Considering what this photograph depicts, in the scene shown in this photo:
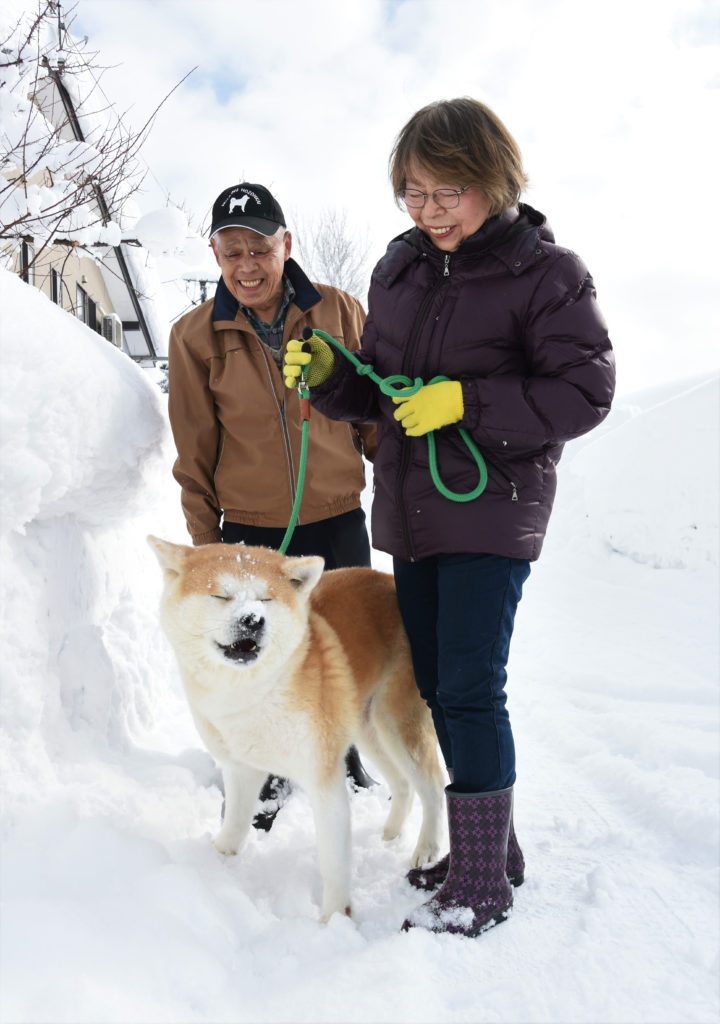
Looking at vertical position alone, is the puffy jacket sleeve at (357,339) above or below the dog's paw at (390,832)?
above

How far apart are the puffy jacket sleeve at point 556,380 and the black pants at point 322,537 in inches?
43.9

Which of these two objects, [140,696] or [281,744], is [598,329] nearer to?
[281,744]

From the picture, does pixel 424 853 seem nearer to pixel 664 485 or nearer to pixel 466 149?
pixel 466 149

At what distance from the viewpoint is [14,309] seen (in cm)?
231

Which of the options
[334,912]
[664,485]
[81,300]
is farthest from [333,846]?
[81,300]

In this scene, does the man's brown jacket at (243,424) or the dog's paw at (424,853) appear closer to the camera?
the dog's paw at (424,853)

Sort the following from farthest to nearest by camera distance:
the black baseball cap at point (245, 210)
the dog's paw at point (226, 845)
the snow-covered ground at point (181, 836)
A: the black baseball cap at point (245, 210)
the dog's paw at point (226, 845)
the snow-covered ground at point (181, 836)

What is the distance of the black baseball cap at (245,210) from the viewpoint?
103 inches

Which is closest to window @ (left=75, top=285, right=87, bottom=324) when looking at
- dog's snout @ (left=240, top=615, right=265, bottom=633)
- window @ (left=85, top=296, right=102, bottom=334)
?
window @ (left=85, top=296, right=102, bottom=334)

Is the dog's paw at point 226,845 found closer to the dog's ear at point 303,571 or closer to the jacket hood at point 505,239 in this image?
the dog's ear at point 303,571

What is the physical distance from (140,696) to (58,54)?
4.83 metres

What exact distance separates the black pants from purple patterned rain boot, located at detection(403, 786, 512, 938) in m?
1.19

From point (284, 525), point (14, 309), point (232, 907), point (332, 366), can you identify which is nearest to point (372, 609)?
point (284, 525)

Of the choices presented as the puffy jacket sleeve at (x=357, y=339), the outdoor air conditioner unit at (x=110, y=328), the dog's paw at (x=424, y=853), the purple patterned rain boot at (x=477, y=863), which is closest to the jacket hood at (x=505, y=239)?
the puffy jacket sleeve at (x=357, y=339)
